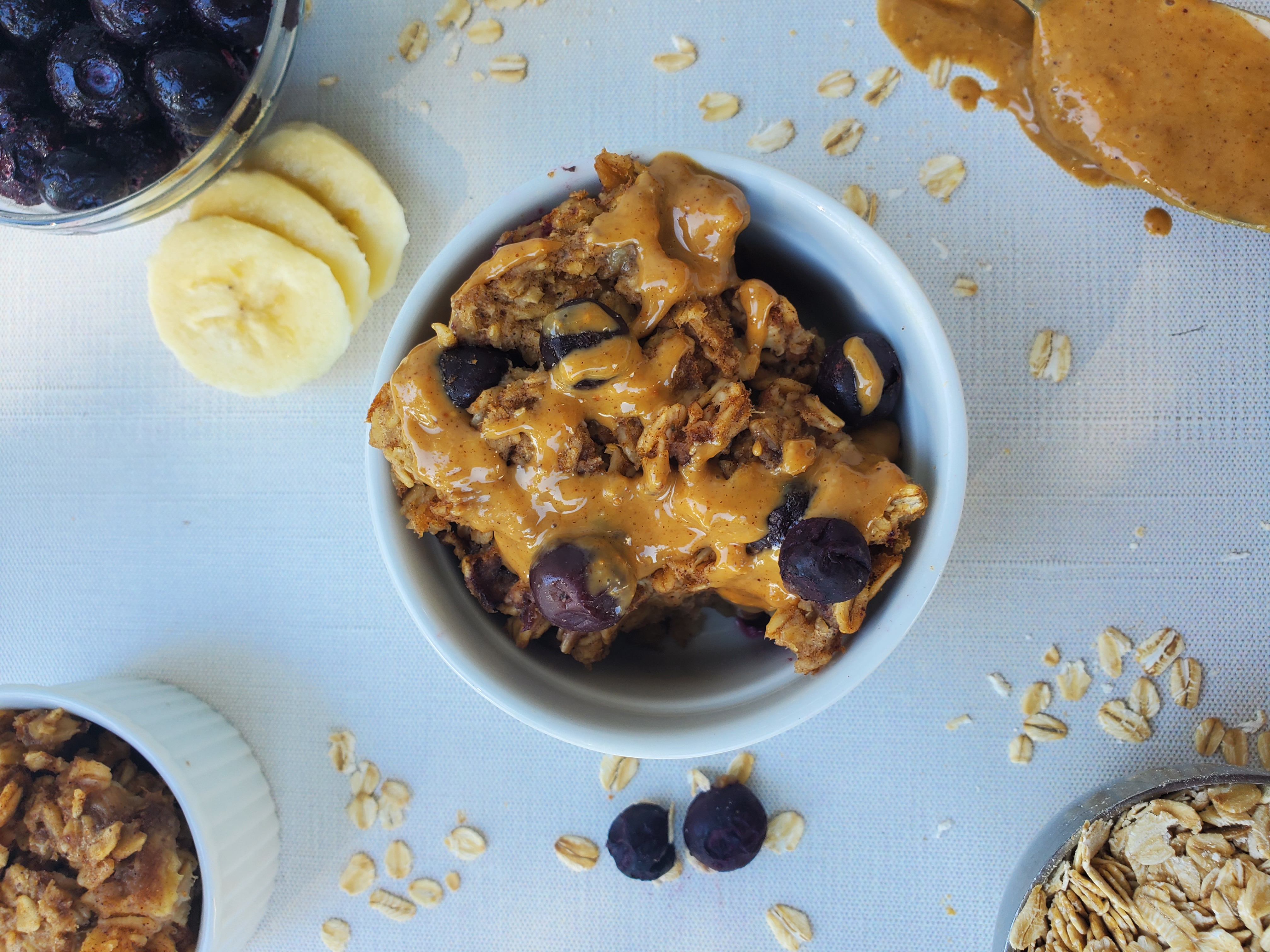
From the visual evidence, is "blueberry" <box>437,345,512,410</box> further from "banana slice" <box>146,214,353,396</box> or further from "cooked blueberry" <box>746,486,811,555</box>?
"banana slice" <box>146,214,353,396</box>

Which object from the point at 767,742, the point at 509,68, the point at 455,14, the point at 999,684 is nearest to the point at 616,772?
the point at 767,742

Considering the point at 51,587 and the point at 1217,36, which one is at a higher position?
the point at 1217,36

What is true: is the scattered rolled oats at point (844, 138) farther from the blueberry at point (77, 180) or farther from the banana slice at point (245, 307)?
the blueberry at point (77, 180)

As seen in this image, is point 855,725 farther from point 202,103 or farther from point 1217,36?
point 202,103

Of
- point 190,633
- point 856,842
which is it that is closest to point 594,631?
point 856,842

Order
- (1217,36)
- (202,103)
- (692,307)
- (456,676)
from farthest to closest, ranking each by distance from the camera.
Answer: (456,676)
(1217,36)
(202,103)
(692,307)

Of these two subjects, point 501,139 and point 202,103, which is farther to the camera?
point 501,139

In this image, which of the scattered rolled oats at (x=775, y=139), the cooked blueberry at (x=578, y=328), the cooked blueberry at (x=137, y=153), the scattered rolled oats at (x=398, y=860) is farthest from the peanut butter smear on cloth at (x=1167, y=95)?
the scattered rolled oats at (x=398, y=860)
